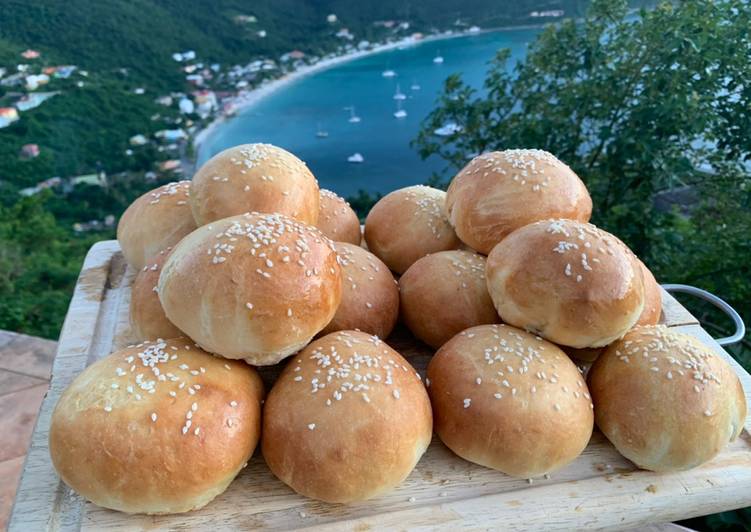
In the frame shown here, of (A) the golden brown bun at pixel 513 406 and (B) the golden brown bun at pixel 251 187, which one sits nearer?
Result: (A) the golden brown bun at pixel 513 406

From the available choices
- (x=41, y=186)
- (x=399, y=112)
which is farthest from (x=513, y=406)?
(x=41, y=186)

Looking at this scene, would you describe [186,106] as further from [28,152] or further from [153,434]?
[153,434]

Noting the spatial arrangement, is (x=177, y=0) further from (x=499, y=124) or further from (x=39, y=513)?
(x=39, y=513)

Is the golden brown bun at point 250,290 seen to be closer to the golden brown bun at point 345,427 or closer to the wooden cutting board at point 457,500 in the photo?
the golden brown bun at point 345,427

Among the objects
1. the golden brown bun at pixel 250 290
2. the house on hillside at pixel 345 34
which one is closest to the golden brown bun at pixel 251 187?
the golden brown bun at pixel 250 290

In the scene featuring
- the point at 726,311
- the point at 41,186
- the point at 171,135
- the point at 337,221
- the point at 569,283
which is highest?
the point at 569,283

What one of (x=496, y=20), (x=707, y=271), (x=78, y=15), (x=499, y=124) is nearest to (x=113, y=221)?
(x=78, y=15)

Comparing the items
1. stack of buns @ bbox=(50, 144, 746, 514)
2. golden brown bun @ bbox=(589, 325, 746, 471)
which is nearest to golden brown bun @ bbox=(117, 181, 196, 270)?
stack of buns @ bbox=(50, 144, 746, 514)
